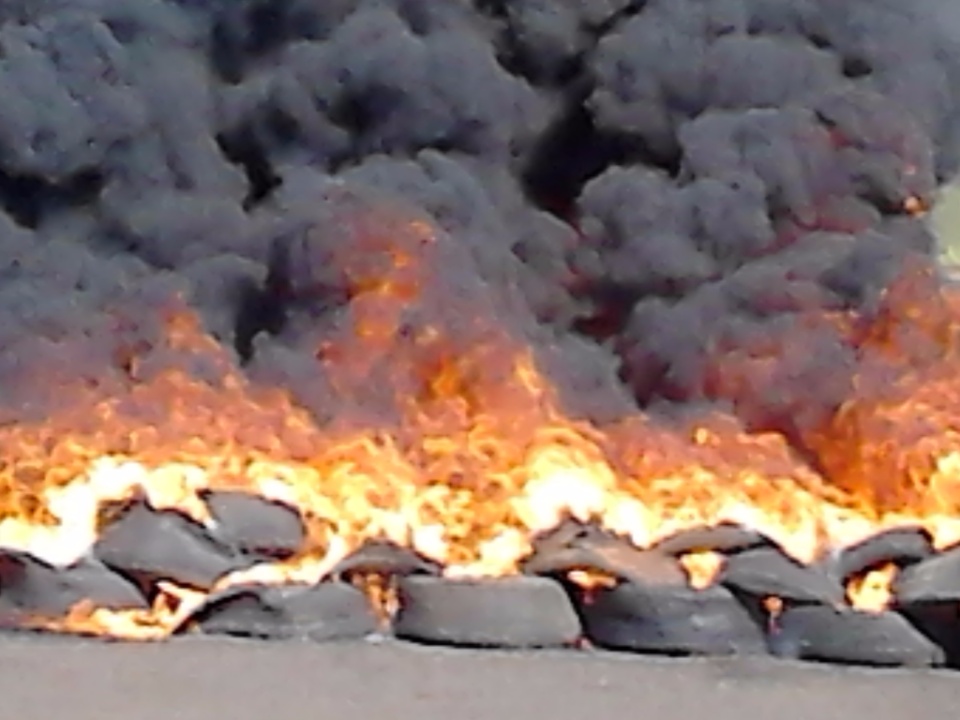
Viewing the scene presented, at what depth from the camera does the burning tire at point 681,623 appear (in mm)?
2629

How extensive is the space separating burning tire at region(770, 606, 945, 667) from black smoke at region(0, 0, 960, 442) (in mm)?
490

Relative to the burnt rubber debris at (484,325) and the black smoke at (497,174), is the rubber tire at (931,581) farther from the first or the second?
the black smoke at (497,174)

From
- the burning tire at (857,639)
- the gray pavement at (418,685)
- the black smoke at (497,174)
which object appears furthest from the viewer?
the black smoke at (497,174)

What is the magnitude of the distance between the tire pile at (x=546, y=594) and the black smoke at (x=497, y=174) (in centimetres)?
40

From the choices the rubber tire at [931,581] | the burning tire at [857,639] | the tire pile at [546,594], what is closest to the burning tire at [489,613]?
the tire pile at [546,594]

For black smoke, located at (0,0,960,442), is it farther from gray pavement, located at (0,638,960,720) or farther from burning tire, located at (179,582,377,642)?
gray pavement, located at (0,638,960,720)

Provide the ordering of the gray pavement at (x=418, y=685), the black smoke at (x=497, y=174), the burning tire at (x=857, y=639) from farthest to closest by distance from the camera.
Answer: the black smoke at (x=497, y=174) < the burning tire at (x=857, y=639) < the gray pavement at (x=418, y=685)

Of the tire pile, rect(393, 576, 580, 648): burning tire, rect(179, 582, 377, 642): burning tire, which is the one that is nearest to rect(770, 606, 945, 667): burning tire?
the tire pile

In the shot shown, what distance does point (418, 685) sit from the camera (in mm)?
2451

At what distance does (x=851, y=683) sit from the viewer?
8.27ft

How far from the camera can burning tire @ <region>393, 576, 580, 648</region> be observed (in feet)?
8.63

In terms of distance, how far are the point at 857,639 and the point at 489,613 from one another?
1.71 ft

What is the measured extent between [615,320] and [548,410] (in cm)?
34

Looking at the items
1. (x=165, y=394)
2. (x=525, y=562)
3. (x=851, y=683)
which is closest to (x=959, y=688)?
(x=851, y=683)
